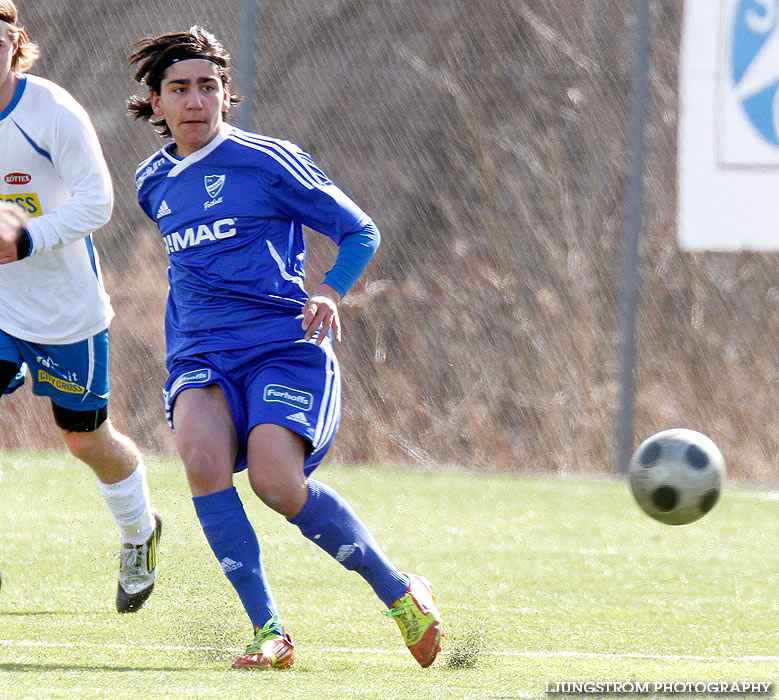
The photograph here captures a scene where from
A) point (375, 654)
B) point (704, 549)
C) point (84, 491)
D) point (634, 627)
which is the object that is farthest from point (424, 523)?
point (375, 654)

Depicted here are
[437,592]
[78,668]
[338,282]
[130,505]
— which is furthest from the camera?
[437,592]

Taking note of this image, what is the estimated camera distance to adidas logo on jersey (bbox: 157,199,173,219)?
3789mm

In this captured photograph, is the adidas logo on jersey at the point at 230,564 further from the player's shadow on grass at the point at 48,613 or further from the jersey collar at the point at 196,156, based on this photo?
the jersey collar at the point at 196,156

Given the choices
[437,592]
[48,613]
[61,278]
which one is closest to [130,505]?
[48,613]

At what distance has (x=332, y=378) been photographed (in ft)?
12.2

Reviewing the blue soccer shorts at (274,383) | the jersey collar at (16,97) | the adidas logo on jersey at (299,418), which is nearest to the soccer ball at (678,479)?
the blue soccer shorts at (274,383)

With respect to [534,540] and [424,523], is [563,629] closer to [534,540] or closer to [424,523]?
[534,540]

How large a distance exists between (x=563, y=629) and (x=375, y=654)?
721 millimetres

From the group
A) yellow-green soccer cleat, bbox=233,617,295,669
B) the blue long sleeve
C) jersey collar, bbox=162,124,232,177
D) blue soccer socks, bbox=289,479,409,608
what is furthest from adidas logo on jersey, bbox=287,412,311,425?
jersey collar, bbox=162,124,232,177

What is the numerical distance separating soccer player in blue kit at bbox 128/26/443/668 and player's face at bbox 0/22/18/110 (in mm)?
341

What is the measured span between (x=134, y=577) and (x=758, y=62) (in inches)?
207

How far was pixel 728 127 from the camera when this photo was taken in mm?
8023

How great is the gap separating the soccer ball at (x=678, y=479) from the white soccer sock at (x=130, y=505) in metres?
1.52

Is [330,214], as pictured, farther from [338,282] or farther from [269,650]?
[269,650]
